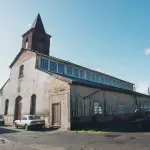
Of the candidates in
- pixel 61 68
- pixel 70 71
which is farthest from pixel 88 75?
pixel 61 68

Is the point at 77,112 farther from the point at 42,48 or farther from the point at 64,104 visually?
the point at 42,48

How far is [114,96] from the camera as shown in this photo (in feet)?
74.9

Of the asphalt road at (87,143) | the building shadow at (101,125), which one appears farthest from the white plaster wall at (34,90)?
the asphalt road at (87,143)

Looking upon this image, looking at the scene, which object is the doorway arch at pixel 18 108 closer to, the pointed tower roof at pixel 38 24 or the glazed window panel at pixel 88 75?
the glazed window panel at pixel 88 75

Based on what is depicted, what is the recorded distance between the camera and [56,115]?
18688 millimetres

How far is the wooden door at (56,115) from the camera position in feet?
60.1

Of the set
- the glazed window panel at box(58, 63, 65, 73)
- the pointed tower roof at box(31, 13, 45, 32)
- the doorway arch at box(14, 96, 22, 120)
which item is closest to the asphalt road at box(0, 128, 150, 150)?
the doorway arch at box(14, 96, 22, 120)

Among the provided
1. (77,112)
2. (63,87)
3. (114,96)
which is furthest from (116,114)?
(63,87)

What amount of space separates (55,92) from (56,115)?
→ 2.45 m

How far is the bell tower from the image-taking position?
99.9 feet

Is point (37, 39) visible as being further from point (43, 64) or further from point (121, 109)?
point (121, 109)

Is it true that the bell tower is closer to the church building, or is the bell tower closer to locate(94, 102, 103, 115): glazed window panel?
the church building

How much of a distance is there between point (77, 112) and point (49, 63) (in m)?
9.69

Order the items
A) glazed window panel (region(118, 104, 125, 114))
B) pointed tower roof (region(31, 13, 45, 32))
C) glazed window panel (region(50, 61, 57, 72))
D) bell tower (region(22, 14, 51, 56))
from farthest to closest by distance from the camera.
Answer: pointed tower roof (region(31, 13, 45, 32)), bell tower (region(22, 14, 51, 56)), glazed window panel (region(50, 61, 57, 72)), glazed window panel (region(118, 104, 125, 114))
